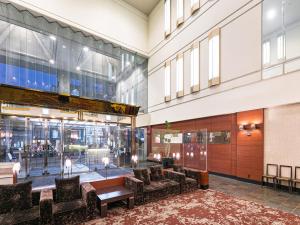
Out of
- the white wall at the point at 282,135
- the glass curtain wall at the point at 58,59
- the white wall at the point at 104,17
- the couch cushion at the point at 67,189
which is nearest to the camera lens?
the couch cushion at the point at 67,189

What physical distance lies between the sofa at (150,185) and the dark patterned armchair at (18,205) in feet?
6.97

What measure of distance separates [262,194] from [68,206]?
17.9 feet

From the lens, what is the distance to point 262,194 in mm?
5590

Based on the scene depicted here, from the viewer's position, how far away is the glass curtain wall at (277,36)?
6268 millimetres

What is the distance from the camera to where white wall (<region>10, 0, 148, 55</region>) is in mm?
9703

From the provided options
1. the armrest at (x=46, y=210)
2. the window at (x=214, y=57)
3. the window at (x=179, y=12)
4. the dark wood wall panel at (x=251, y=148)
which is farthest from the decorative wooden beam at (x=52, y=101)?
the window at (x=179, y=12)

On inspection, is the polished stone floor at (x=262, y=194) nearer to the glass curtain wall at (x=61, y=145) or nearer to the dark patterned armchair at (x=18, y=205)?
the glass curtain wall at (x=61, y=145)

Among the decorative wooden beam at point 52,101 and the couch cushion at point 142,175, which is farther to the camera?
the decorative wooden beam at point 52,101

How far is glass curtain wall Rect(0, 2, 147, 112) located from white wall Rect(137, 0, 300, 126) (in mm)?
3729

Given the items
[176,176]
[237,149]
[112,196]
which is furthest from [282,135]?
[112,196]

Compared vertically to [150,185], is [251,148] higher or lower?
higher

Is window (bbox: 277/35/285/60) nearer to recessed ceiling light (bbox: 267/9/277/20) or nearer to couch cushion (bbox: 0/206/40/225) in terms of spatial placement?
recessed ceiling light (bbox: 267/9/277/20)

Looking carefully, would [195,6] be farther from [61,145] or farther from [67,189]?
Answer: [67,189]

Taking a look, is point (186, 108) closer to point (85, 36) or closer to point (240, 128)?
point (240, 128)
